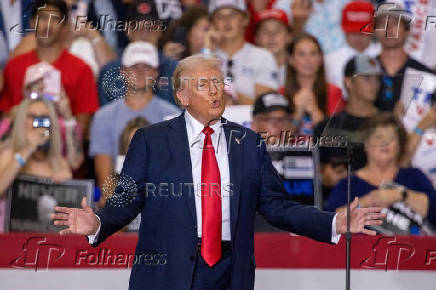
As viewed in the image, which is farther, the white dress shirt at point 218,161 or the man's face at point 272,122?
the man's face at point 272,122

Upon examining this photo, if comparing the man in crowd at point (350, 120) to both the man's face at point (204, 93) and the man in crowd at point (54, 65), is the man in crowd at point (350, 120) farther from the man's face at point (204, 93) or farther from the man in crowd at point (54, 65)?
the man's face at point (204, 93)

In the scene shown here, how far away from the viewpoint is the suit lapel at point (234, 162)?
297cm

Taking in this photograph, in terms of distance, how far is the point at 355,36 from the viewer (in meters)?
5.48

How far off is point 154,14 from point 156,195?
7.83ft

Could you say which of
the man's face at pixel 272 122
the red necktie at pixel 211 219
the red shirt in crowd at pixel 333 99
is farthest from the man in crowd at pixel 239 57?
the red necktie at pixel 211 219

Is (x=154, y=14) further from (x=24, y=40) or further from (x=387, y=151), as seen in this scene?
(x=387, y=151)

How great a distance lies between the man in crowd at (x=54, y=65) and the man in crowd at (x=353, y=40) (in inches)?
56.1

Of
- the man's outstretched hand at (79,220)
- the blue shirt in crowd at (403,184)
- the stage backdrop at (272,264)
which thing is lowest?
the stage backdrop at (272,264)

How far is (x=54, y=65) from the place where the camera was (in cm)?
498

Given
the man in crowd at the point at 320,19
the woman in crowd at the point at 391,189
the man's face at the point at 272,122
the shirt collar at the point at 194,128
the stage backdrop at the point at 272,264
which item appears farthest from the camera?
the man in crowd at the point at 320,19

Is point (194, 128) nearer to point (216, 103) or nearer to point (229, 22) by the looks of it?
point (216, 103)

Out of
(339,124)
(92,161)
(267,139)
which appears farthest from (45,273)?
(339,124)

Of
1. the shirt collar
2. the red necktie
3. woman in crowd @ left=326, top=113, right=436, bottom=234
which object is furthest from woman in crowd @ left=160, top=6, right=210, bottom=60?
the red necktie

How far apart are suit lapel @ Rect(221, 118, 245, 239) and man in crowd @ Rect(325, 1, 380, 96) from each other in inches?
90.3
